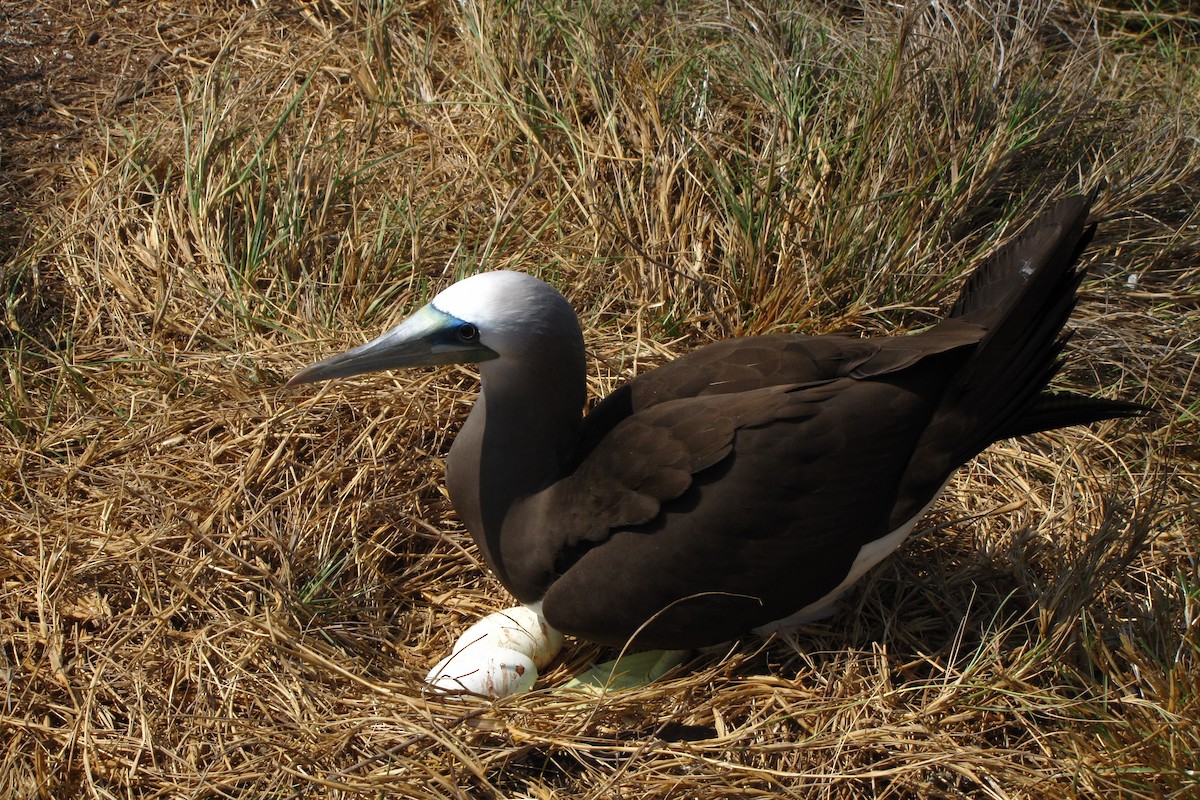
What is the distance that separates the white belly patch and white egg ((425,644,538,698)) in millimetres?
668

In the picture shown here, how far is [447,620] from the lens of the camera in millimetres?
3477

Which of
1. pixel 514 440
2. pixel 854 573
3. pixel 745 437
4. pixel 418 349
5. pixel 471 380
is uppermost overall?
pixel 418 349

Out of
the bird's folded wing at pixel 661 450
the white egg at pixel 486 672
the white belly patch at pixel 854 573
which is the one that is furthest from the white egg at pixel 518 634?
the white belly patch at pixel 854 573

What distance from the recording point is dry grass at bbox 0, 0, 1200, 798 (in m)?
2.84

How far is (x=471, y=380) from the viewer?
12.6 ft

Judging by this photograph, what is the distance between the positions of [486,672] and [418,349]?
0.89m

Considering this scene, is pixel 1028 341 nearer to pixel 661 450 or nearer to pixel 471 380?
pixel 661 450

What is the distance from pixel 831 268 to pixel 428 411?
1.50m

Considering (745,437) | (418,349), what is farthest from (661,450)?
(418,349)

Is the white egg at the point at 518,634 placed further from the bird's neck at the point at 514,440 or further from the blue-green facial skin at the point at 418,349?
the blue-green facial skin at the point at 418,349

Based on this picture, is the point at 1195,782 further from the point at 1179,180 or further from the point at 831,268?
the point at 1179,180

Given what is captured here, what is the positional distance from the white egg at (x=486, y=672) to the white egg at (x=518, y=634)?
0.03m

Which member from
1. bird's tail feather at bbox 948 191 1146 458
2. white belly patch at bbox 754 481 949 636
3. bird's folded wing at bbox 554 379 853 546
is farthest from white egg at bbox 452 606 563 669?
bird's tail feather at bbox 948 191 1146 458

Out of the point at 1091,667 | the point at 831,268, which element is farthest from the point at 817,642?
the point at 831,268
